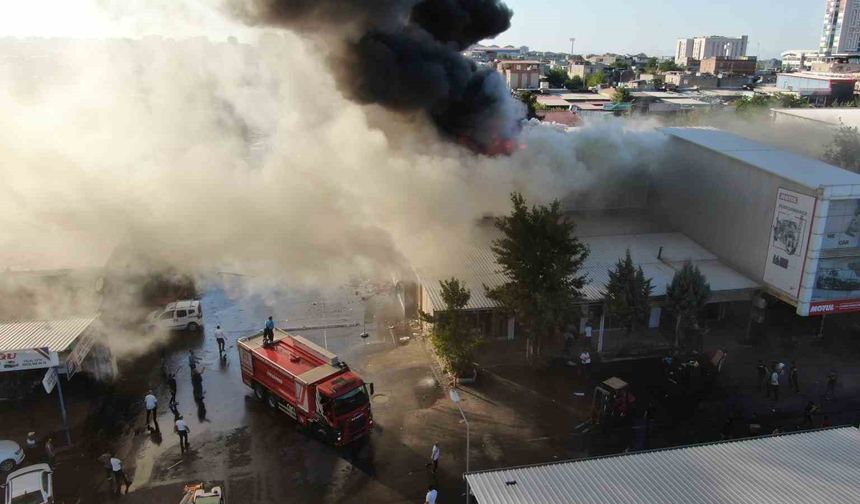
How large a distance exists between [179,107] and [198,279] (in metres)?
8.03

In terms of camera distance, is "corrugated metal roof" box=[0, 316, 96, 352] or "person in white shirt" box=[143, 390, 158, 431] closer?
"corrugated metal roof" box=[0, 316, 96, 352]

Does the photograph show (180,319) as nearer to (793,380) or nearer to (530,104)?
(793,380)

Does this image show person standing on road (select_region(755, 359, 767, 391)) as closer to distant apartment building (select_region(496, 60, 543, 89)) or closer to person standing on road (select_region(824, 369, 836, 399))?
person standing on road (select_region(824, 369, 836, 399))

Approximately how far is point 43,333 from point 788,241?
1806 centimetres

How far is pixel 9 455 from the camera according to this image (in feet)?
38.9

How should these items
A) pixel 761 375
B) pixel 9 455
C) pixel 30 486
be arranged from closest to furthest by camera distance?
pixel 30 486
pixel 9 455
pixel 761 375

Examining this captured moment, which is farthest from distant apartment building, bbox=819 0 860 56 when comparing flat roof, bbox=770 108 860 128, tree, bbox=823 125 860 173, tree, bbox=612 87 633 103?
tree, bbox=823 125 860 173

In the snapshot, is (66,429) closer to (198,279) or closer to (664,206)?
(198,279)

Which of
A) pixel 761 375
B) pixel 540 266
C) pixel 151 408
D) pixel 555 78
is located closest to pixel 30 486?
pixel 151 408

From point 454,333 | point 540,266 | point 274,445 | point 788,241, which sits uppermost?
point 788,241

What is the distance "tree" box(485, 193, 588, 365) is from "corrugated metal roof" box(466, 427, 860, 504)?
18.3 ft

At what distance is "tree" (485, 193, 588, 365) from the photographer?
14.5 m

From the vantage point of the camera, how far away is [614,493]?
27.0 ft

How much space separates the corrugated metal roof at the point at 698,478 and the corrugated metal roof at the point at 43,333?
9.63 meters
